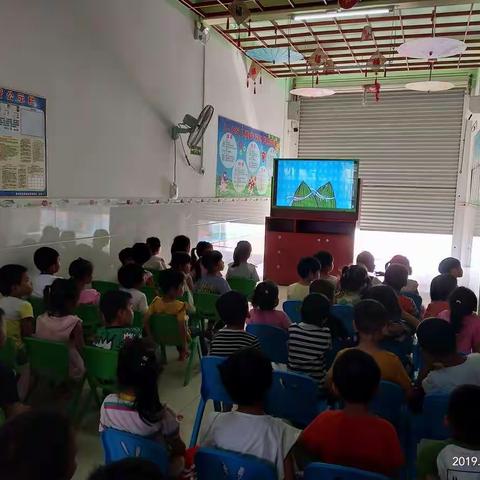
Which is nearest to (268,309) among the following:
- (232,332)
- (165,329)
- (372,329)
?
(232,332)

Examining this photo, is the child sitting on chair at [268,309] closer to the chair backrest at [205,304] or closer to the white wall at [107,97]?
the chair backrest at [205,304]

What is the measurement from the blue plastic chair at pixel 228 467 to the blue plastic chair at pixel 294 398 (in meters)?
0.73

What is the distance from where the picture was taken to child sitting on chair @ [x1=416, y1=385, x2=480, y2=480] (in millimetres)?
1374

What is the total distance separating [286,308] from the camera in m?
3.62

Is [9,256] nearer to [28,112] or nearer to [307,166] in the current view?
[28,112]

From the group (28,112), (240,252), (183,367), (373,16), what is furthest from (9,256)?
(373,16)

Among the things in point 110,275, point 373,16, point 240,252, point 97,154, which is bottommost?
point 110,275

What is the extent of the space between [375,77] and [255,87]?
2646 mm

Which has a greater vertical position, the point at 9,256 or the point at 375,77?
the point at 375,77

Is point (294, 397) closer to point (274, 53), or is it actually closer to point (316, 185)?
point (274, 53)

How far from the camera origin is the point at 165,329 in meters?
3.18

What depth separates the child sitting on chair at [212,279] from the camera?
394cm

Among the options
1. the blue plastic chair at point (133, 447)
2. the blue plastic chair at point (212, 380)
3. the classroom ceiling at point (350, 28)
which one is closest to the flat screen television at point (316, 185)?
the classroom ceiling at point (350, 28)

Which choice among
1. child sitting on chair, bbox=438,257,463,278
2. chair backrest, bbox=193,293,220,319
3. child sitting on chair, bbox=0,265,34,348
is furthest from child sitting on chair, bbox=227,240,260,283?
child sitting on chair, bbox=0,265,34,348
